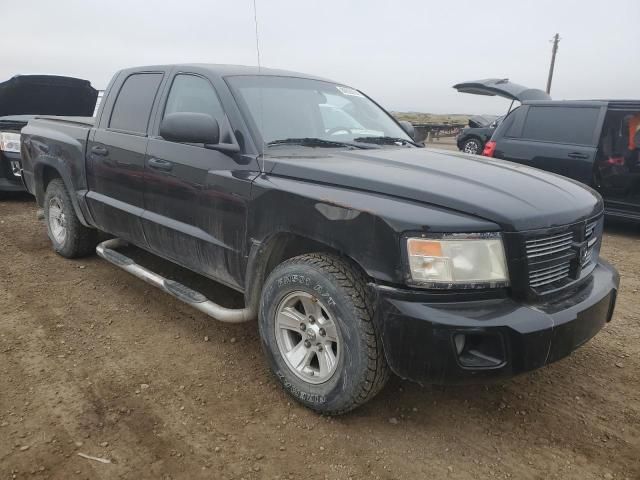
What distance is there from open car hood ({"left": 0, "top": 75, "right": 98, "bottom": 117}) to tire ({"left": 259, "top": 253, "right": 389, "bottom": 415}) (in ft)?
22.3

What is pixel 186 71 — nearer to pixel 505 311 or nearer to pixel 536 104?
pixel 505 311

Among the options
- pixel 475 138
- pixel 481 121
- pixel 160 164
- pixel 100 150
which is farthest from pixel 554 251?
pixel 481 121

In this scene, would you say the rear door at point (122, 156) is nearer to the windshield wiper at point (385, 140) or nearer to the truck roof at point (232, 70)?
the truck roof at point (232, 70)

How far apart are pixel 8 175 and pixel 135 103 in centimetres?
445

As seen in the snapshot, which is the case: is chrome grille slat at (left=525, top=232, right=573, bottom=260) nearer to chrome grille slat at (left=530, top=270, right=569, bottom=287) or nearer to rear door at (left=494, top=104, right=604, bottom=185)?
chrome grille slat at (left=530, top=270, right=569, bottom=287)

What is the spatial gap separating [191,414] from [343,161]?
153cm

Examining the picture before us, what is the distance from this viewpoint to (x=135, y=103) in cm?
392

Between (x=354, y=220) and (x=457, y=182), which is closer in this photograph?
(x=354, y=220)

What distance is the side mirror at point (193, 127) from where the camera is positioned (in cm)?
285

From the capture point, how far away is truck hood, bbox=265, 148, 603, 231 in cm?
225

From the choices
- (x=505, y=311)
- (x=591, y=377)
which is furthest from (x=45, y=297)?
(x=591, y=377)

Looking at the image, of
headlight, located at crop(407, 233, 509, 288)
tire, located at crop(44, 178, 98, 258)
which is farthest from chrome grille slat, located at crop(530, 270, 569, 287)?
A: tire, located at crop(44, 178, 98, 258)

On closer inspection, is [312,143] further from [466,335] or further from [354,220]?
[466,335]

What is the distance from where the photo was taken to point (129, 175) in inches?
147
